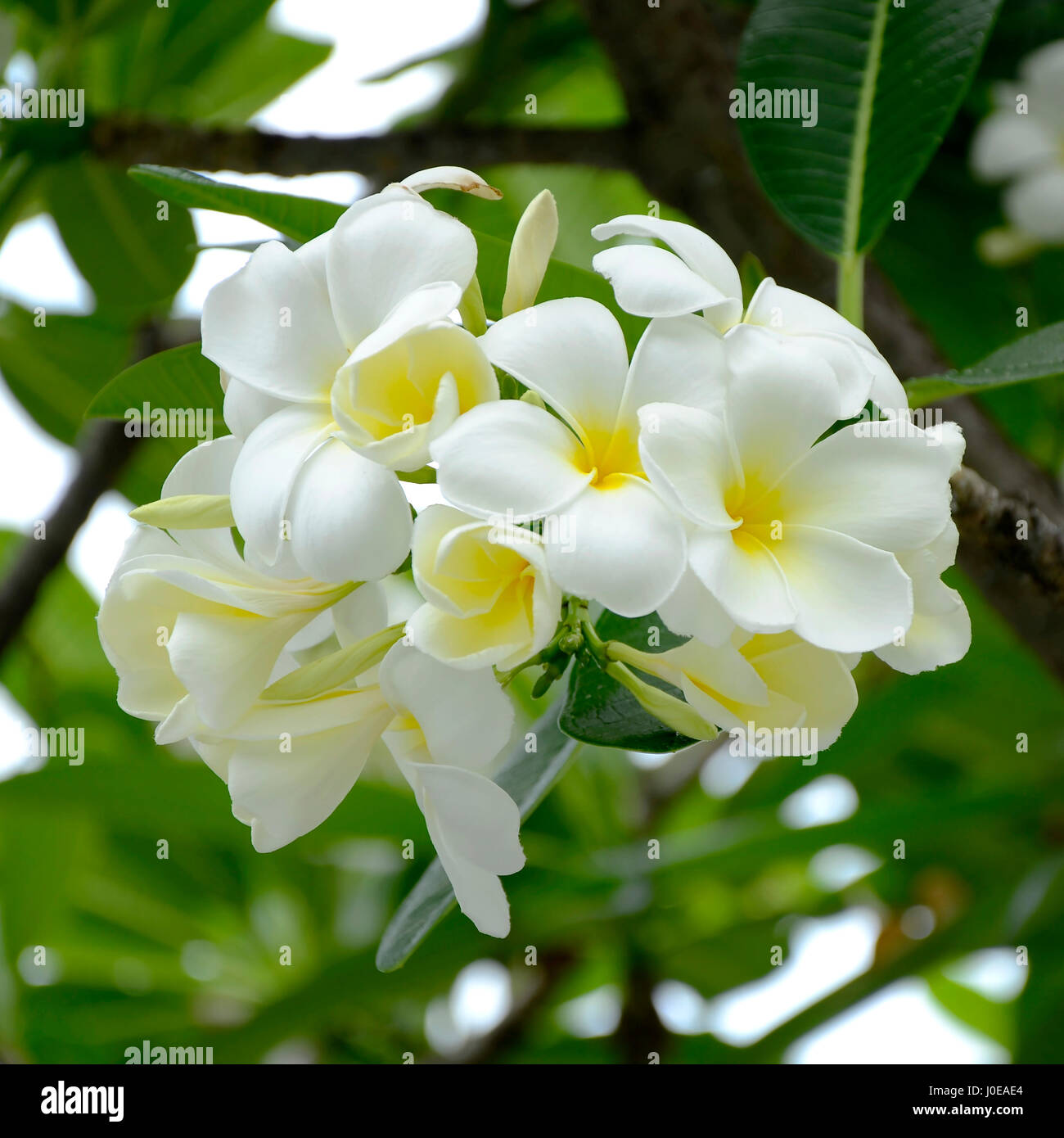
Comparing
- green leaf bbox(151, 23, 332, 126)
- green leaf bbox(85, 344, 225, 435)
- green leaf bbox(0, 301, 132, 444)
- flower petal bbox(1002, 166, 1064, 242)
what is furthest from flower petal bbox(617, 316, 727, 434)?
green leaf bbox(151, 23, 332, 126)

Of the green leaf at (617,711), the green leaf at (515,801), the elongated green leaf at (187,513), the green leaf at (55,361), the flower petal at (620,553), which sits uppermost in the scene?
the flower petal at (620,553)

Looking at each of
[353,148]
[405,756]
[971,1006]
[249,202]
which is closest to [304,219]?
[249,202]

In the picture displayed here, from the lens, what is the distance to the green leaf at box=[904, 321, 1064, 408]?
1.64 ft

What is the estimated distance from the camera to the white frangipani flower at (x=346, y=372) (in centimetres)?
36

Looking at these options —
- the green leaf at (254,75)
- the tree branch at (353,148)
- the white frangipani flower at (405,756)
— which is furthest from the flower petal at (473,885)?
the green leaf at (254,75)

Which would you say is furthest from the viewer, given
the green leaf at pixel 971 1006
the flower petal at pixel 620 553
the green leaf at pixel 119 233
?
the green leaf at pixel 971 1006

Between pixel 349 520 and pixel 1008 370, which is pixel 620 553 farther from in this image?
pixel 1008 370

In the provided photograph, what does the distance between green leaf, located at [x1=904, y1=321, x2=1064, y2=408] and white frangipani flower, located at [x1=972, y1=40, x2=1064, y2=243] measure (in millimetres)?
571

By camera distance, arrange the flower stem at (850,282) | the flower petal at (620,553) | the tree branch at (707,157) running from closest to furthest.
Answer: the flower petal at (620,553) → the flower stem at (850,282) → the tree branch at (707,157)

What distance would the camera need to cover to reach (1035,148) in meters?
1.04

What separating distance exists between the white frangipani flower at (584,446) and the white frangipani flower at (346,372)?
18mm

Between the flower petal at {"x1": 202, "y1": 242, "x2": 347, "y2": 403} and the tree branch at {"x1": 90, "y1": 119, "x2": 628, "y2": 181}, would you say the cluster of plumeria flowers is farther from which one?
the tree branch at {"x1": 90, "y1": 119, "x2": 628, "y2": 181}

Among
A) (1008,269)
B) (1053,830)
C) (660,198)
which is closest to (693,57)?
(660,198)

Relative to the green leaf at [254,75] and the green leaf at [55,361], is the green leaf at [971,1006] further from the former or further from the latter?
the green leaf at [254,75]
